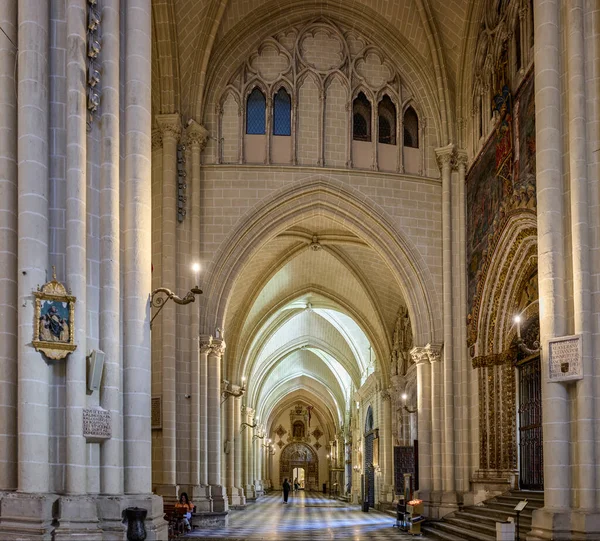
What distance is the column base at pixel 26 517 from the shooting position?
10469 mm

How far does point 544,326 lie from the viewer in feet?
45.5

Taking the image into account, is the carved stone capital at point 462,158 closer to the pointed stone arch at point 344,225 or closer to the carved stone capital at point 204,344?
the pointed stone arch at point 344,225

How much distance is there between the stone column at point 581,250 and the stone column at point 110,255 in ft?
22.0

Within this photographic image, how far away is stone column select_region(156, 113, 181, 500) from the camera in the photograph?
20.3 metres

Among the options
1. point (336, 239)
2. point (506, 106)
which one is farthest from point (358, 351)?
point (506, 106)

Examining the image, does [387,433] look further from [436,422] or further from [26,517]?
[26,517]

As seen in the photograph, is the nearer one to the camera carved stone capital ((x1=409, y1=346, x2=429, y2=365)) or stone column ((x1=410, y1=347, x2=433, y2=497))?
stone column ((x1=410, y1=347, x2=433, y2=497))

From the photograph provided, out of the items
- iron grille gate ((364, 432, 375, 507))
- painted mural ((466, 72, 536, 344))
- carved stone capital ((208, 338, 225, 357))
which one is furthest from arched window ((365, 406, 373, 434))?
painted mural ((466, 72, 536, 344))

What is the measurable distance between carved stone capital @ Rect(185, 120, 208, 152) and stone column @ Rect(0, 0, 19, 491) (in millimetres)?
10784

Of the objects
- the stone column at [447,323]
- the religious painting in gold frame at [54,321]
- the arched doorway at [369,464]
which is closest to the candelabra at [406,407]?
the arched doorway at [369,464]

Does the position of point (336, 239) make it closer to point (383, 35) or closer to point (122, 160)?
point (383, 35)

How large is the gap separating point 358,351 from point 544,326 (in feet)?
90.3

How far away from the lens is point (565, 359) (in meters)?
13.4

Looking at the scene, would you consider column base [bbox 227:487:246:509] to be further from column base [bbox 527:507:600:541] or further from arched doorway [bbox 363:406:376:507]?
column base [bbox 527:507:600:541]
